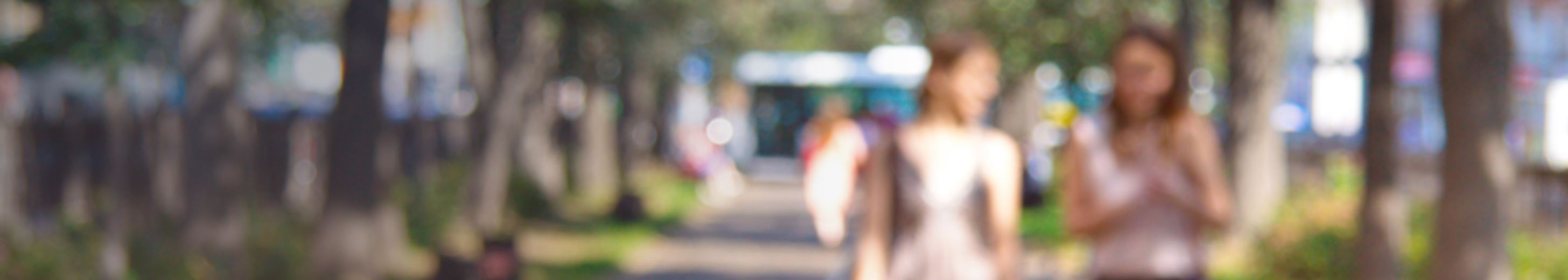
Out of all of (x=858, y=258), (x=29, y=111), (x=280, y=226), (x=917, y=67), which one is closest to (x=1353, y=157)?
(x=917, y=67)

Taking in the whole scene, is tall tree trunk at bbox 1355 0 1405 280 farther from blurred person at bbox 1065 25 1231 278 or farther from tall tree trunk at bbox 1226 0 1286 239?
blurred person at bbox 1065 25 1231 278

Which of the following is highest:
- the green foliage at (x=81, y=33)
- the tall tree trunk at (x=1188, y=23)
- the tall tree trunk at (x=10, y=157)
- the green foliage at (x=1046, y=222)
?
the tall tree trunk at (x=1188, y=23)

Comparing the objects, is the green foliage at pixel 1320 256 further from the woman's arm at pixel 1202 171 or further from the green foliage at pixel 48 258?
the woman's arm at pixel 1202 171

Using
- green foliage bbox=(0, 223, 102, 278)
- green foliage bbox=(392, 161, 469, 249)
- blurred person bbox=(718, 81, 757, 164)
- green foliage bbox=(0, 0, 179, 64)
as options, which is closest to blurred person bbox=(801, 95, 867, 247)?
green foliage bbox=(0, 223, 102, 278)

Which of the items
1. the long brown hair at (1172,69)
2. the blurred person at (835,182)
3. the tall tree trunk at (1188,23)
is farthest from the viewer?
the tall tree trunk at (1188,23)

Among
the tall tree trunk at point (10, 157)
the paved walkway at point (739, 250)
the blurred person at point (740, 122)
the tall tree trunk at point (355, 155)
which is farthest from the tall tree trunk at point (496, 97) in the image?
the blurred person at point (740, 122)

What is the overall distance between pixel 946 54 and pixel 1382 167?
21.7 feet

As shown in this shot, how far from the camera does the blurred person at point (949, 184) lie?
17.6ft

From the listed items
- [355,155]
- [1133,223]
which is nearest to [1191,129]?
[1133,223]

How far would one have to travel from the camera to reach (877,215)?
5500mm

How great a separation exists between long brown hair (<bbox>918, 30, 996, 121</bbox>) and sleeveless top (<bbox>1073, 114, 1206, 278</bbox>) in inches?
18.4

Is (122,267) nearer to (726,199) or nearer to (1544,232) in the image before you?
(1544,232)

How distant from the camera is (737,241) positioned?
21.4 metres

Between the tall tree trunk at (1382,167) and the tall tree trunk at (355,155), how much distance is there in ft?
18.2
